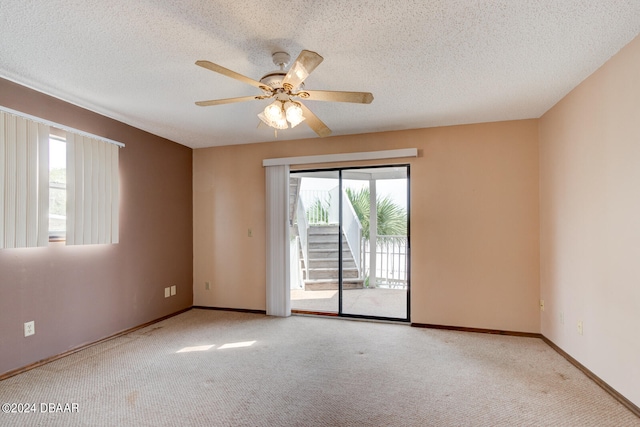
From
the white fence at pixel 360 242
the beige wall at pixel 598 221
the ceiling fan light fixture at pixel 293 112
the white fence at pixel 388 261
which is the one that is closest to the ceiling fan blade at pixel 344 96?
the ceiling fan light fixture at pixel 293 112

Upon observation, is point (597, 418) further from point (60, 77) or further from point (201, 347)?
point (60, 77)

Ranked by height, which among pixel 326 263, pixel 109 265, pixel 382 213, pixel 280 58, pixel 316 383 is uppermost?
pixel 280 58

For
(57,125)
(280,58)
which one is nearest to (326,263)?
(280,58)

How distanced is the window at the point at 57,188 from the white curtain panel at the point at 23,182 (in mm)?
97

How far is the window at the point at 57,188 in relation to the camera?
2.81 m

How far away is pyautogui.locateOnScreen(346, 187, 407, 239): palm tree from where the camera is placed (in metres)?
4.16

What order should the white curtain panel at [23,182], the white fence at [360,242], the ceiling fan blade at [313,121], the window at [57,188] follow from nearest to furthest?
1. the ceiling fan blade at [313,121]
2. the white curtain panel at [23,182]
3. the window at [57,188]
4. the white fence at [360,242]

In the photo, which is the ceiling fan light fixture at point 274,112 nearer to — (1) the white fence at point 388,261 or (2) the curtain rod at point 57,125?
(2) the curtain rod at point 57,125

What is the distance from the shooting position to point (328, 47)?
6.75 feet

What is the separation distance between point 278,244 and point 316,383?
2080mm

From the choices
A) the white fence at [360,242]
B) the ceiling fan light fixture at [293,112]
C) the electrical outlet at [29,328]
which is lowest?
the electrical outlet at [29,328]

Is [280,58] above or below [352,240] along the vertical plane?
above

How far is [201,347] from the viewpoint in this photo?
123 inches

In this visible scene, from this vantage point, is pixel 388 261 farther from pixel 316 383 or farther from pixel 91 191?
pixel 91 191
